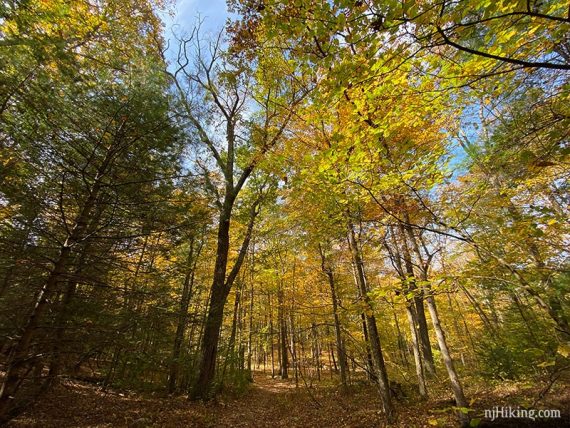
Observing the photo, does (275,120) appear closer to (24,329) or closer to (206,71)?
(206,71)

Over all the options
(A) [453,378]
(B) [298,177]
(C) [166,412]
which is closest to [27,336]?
(B) [298,177]

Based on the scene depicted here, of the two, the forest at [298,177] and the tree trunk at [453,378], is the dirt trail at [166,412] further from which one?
the tree trunk at [453,378]

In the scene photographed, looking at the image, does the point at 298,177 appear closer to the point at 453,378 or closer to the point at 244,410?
the point at 453,378

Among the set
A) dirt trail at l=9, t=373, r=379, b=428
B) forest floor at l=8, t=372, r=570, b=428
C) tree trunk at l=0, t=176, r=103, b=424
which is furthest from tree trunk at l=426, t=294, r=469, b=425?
tree trunk at l=0, t=176, r=103, b=424

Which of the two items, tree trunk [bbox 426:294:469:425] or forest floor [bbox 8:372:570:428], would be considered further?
forest floor [bbox 8:372:570:428]

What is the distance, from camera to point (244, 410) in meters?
9.42

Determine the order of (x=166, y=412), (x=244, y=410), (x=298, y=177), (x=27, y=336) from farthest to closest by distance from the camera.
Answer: (x=244, y=410), (x=166, y=412), (x=298, y=177), (x=27, y=336)

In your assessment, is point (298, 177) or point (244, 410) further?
point (244, 410)

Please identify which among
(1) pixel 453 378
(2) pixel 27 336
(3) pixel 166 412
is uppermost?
(2) pixel 27 336

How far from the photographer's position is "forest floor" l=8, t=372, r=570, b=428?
19.5ft

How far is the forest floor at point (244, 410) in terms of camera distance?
19.5 feet

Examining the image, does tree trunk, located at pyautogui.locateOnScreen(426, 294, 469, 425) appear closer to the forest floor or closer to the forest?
the forest

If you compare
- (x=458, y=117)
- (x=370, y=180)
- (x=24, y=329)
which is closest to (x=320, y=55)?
(x=370, y=180)

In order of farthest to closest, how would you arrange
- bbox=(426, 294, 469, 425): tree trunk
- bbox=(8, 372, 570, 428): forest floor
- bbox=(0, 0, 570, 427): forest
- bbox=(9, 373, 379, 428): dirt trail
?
bbox=(9, 373, 379, 428): dirt trail < bbox=(8, 372, 570, 428): forest floor < bbox=(426, 294, 469, 425): tree trunk < bbox=(0, 0, 570, 427): forest
